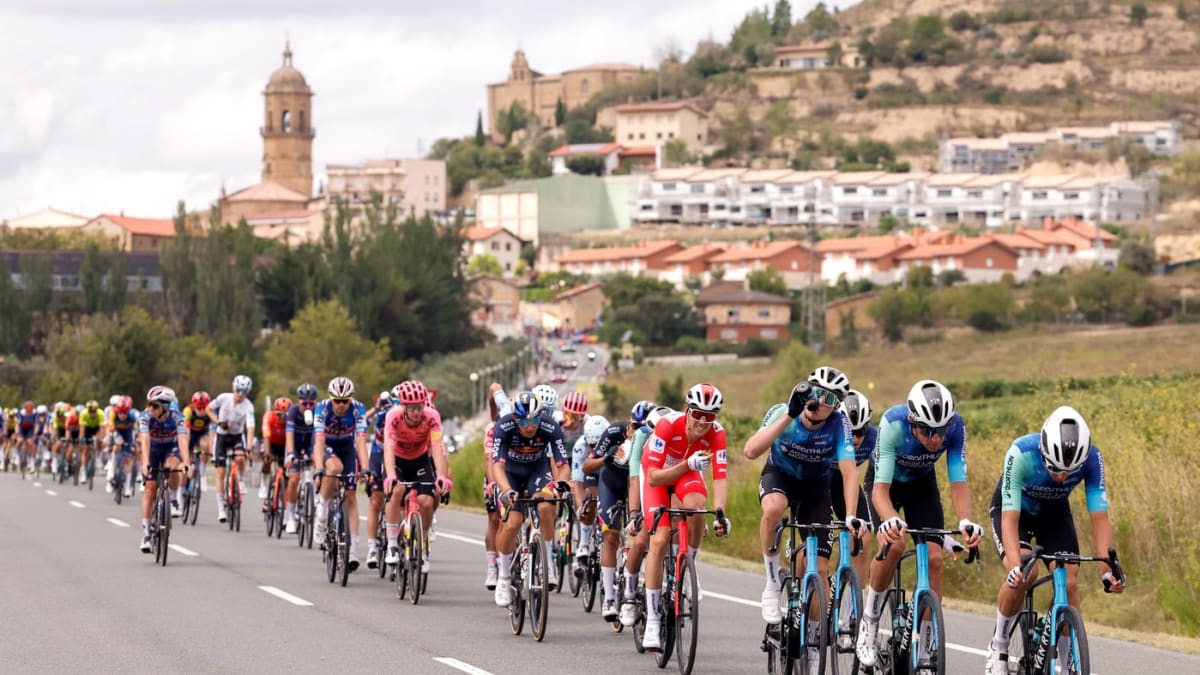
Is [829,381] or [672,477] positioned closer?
[829,381]

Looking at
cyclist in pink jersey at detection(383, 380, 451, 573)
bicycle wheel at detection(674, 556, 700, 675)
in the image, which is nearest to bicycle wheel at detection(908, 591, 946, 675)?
bicycle wheel at detection(674, 556, 700, 675)

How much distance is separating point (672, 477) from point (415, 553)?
477cm

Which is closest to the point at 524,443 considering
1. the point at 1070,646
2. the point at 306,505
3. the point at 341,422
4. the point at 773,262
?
the point at 341,422

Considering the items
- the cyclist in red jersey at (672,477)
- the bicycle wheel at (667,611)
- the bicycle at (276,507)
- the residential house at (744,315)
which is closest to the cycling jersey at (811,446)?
the cyclist in red jersey at (672,477)

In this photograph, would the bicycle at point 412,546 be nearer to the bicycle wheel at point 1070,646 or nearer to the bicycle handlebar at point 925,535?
the bicycle handlebar at point 925,535

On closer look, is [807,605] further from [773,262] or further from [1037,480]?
[773,262]

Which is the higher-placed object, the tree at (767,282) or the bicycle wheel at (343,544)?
the tree at (767,282)

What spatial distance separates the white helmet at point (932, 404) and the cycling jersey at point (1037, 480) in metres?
0.40

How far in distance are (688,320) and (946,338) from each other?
105 ft

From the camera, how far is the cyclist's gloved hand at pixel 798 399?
11730 mm

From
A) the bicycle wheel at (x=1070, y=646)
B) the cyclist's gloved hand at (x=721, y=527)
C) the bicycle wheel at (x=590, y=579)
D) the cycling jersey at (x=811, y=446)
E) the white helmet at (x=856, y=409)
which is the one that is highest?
the white helmet at (x=856, y=409)

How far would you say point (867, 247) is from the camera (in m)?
179

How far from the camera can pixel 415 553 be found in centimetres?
1753

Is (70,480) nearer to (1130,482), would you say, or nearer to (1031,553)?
(1130,482)
